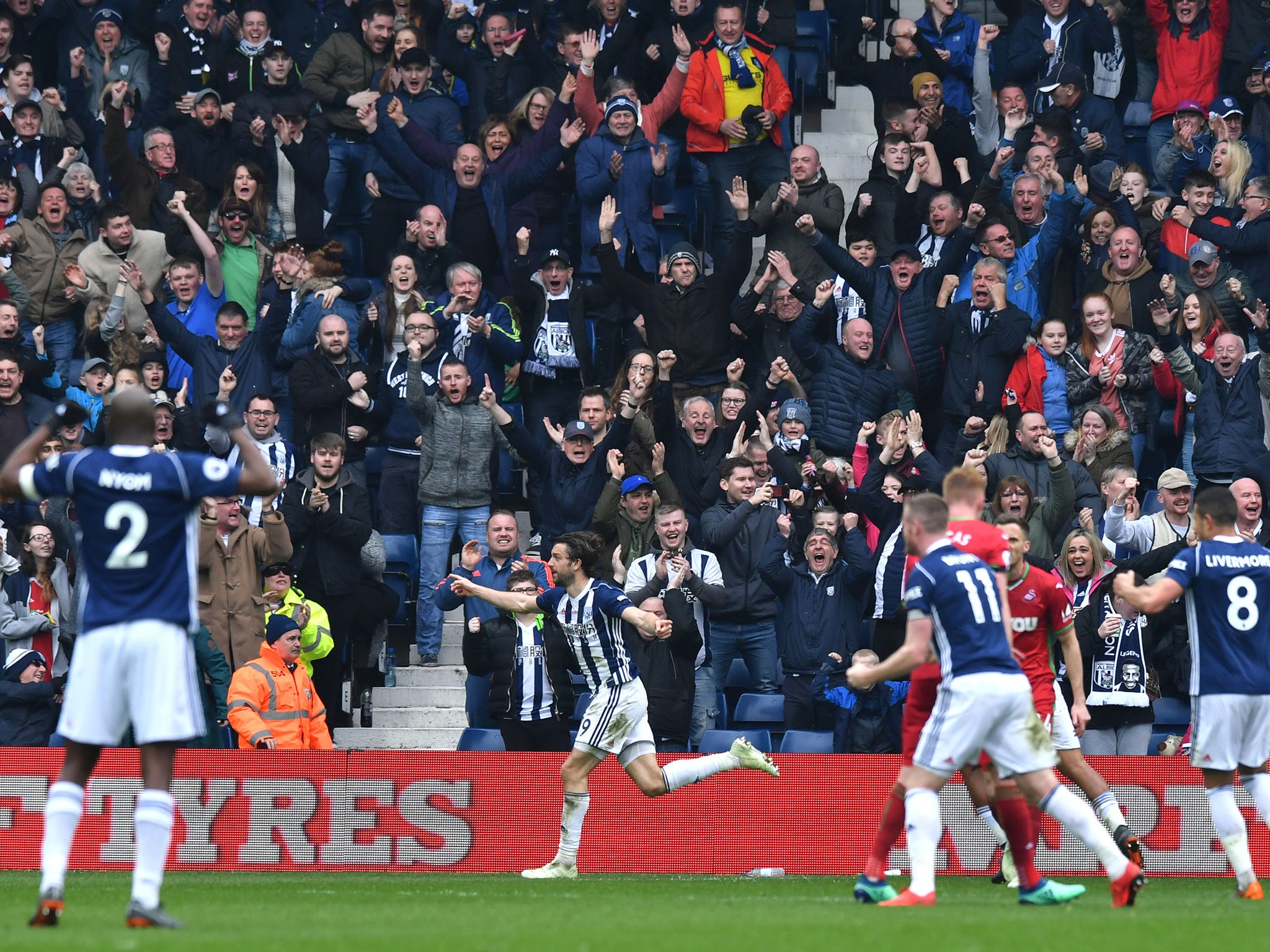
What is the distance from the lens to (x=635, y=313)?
59.8ft

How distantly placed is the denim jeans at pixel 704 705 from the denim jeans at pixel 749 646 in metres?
0.17

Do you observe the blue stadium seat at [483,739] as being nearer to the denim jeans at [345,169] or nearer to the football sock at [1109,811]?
the football sock at [1109,811]

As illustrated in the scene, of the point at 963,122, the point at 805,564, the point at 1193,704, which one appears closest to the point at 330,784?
the point at 805,564

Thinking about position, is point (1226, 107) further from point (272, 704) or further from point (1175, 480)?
point (272, 704)

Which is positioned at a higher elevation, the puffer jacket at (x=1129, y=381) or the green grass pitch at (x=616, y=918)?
the puffer jacket at (x=1129, y=381)

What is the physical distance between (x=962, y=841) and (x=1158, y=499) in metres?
3.88

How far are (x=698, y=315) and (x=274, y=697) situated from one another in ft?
17.7

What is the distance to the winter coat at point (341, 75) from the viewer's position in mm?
20062

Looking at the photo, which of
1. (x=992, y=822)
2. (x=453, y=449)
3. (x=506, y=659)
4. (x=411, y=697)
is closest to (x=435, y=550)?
(x=453, y=449)

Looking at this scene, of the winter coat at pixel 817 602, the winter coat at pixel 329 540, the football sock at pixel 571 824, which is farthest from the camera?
the winter coat at pixel 329 540

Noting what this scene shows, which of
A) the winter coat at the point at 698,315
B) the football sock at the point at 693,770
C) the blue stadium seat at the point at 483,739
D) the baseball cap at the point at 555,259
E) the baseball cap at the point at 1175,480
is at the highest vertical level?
the baseball cap at the point at 555,259

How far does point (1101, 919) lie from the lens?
9.11 meters

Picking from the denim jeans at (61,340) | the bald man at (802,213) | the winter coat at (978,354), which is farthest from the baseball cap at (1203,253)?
the denim jeans at (61,340)

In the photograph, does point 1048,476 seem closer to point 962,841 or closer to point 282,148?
point 962,841
